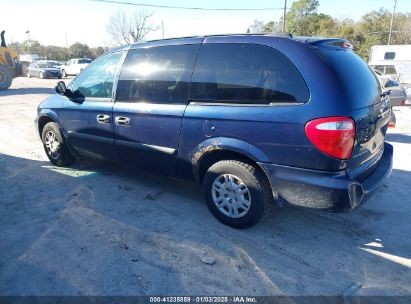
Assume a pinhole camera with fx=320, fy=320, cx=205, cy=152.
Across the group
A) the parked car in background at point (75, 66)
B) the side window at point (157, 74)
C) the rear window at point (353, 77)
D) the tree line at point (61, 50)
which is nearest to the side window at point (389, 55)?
the rear window at point (353, 77)

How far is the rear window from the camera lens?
271 centimetres

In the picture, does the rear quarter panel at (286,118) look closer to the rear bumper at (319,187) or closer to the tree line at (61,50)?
the rear bumper at (319,187)

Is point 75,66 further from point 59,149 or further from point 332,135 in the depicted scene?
point 332,135

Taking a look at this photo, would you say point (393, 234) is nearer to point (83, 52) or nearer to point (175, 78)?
point (175, 78)

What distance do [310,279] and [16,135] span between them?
282 inches

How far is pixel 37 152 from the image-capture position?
601 centimetres

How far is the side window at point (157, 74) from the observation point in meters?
3.45

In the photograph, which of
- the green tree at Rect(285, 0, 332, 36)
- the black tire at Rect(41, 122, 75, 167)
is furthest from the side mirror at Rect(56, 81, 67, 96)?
the green tree at Rect(285, 0, 332, 36)

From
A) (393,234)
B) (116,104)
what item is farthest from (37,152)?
(393,234)

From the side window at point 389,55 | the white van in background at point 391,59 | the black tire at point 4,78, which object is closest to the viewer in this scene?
the black tire at point 4,78

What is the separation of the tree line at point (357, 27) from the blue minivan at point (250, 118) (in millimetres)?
32548

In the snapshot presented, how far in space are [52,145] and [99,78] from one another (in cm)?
154

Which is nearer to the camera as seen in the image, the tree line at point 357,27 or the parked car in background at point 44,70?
the parked car in background at point 44,70

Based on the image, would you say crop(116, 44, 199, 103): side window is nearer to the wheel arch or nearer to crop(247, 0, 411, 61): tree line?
the wheel arch
